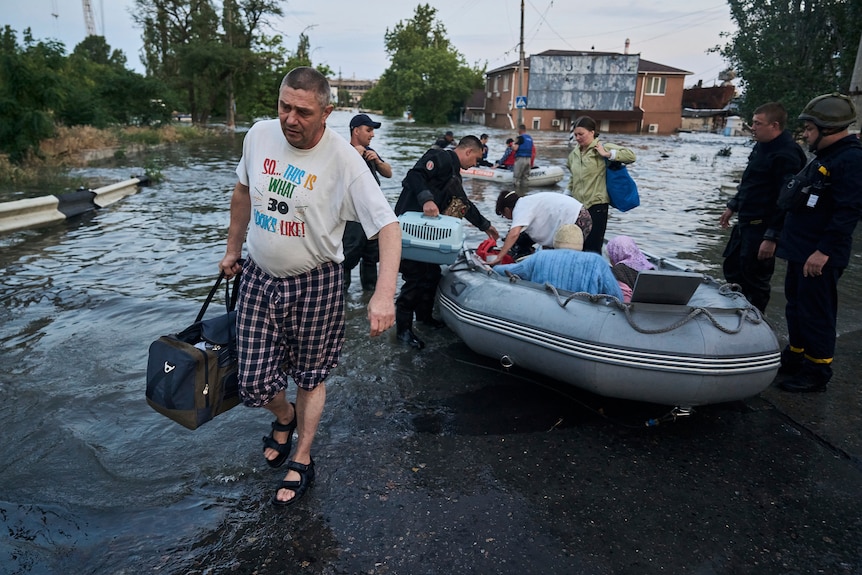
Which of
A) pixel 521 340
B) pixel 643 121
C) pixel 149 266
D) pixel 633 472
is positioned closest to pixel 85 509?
pixel 521 340

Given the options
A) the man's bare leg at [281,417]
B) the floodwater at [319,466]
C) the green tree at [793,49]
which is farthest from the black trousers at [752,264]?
the green tree at [793,49]

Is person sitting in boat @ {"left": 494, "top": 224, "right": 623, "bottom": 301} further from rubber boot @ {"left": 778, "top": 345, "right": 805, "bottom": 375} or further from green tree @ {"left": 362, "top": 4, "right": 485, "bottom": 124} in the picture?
green tree @ {"left": 362, "top": 4, "right": 485, "bottom": 124}

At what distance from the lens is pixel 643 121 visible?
5247 centimetres

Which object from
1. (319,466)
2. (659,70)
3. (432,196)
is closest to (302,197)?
(319,466)

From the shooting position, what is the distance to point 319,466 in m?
3.20

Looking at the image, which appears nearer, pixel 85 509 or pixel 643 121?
pixel 85 509

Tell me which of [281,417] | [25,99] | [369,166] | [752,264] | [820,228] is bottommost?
[281,417]

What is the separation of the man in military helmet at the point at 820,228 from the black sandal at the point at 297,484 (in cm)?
340

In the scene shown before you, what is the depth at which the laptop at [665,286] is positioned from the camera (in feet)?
10.8

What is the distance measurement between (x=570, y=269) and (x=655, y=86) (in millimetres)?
54912

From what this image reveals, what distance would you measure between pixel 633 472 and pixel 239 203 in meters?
2.56

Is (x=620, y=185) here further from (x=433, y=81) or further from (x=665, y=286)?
(x=433, y=81)

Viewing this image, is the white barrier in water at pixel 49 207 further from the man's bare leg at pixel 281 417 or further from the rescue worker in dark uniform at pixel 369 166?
the man's bare leg at pixel 281 417

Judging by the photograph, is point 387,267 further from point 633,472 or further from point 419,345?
point 419,345
